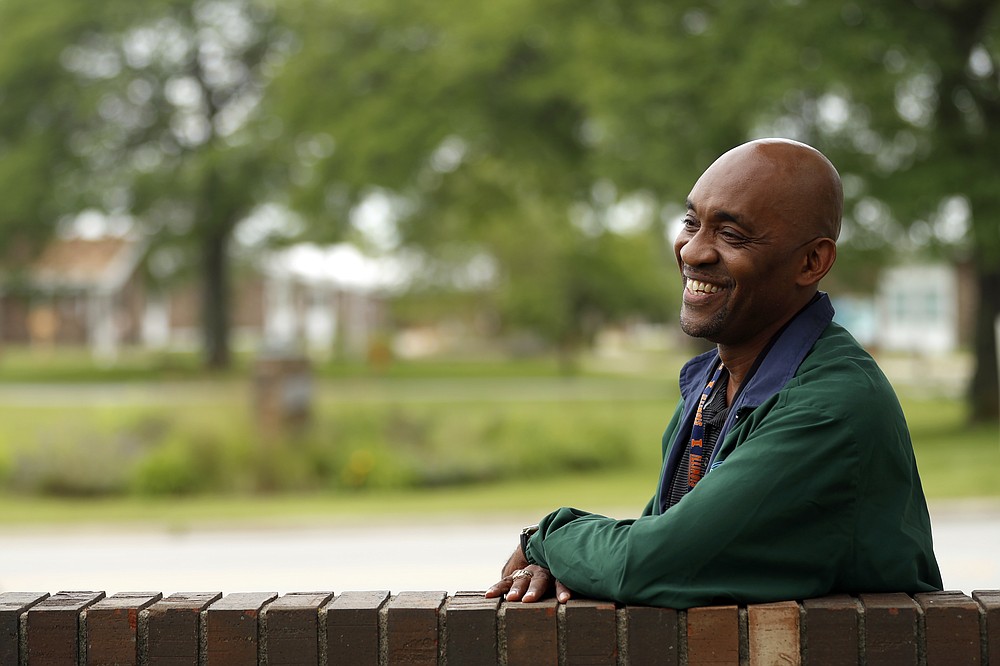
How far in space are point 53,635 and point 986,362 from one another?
21.2 meters

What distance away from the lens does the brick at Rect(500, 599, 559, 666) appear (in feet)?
6.99

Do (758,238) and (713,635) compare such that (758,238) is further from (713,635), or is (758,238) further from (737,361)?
(713,635)

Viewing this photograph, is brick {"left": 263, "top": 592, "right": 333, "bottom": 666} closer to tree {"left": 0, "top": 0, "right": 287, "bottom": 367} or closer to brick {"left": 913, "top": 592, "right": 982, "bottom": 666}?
brick {"left": 913, "top": 592, "right": 982, "bottom": 666}

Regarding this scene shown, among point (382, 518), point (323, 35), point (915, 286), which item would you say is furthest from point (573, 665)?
point (915, 286)

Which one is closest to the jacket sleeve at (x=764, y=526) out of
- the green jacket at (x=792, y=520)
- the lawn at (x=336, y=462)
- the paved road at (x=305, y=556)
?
the green jacket at (x=792, y=520)

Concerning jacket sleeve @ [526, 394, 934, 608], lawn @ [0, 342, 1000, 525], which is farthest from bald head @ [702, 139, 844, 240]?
lawn @ [0, 342, 1000, 525]

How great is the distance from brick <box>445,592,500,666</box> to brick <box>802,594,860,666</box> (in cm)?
55

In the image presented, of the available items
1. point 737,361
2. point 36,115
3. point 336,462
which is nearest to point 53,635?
point 737,361

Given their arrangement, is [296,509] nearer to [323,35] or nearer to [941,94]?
[941,94]

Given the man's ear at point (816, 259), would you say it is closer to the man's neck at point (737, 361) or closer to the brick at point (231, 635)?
the man's neck at point (737, 361)

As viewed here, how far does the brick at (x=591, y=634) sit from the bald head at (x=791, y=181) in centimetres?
81

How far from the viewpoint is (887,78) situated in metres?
17.8

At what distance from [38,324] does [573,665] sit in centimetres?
6270

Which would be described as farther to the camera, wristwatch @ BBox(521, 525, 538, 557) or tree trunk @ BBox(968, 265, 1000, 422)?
tree trunk @ BBox(968, 265, 1000, 422)
